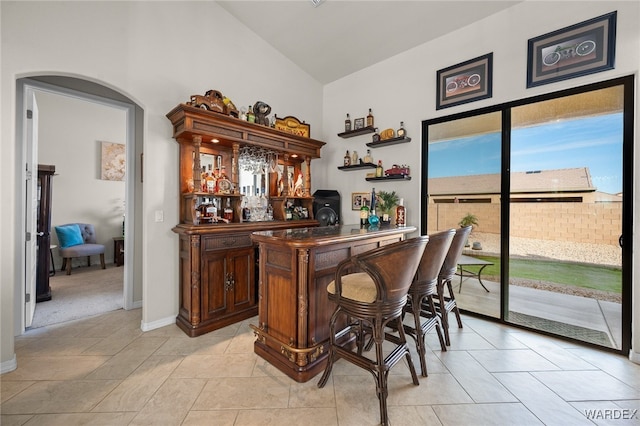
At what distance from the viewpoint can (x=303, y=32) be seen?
3494 millimetres

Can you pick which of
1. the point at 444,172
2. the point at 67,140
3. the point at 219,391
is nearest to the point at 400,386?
the point at 219,391

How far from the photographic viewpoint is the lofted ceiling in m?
2.95

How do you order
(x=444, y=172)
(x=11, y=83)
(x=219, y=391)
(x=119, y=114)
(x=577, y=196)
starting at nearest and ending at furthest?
(x=219, y=391), (x=11, y=83), (x=577, y=196), (x=444, y=172), (x=119, y=114)

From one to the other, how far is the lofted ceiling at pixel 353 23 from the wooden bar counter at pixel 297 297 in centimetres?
263

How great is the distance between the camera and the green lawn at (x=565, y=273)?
2452mm

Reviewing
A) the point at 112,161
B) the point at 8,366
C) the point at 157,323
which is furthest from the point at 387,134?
the point at 112,161

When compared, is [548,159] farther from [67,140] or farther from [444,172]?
[67,140]

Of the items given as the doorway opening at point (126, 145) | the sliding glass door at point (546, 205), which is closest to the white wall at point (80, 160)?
the doorway opening at point (126, 145)

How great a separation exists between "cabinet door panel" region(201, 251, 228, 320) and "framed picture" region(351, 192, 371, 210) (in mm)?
2171

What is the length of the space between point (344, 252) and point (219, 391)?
1.33 metres

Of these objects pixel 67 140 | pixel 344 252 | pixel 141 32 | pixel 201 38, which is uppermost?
pixel 201 38

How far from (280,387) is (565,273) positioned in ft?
9.78

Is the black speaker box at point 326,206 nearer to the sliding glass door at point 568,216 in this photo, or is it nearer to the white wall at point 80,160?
the sliding glass door at point 568,216

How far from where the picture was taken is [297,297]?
197cm
